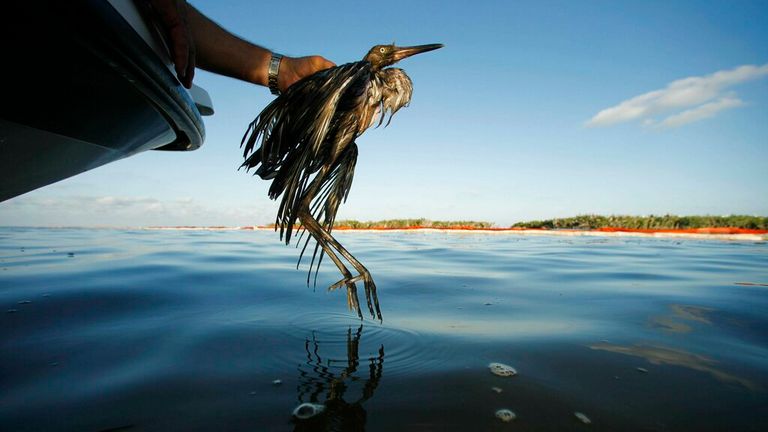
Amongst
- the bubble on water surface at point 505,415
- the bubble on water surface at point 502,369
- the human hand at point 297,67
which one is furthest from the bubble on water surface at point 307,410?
the human hand at point 297,67

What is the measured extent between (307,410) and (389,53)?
1.75m

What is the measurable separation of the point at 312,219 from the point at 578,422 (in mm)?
1399

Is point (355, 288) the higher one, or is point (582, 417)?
point (355, 288)

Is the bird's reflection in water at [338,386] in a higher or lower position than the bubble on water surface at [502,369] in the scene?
higher

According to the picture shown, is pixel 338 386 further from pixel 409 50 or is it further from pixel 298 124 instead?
pixel 409 50

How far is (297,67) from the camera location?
189 cm

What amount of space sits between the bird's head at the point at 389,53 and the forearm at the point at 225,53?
0.59m

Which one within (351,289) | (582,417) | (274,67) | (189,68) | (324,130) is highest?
(274,67)

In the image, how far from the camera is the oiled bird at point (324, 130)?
5.53ft

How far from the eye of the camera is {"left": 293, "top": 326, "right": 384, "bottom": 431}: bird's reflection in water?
3.49 ft

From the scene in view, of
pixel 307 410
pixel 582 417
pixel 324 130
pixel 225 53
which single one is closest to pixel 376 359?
pixel 307 410

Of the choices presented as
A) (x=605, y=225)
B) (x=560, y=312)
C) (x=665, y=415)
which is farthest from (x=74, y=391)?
(x=605, y=225)

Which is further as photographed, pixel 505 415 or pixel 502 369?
pixel 502 369

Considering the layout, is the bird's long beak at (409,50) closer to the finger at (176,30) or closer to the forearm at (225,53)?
the forearm at (225,53)
